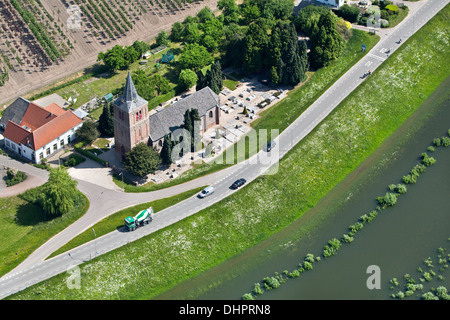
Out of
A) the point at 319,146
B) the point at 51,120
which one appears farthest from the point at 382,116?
the point at 51,120

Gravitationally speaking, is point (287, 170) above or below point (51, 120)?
below

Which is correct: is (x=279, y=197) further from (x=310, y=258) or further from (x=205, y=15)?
(x=205, y=15)

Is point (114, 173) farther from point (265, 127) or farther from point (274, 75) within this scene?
point (274, 75)

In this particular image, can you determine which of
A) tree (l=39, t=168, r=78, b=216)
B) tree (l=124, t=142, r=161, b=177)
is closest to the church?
tree (l=124, t=142, r=161, b=177)

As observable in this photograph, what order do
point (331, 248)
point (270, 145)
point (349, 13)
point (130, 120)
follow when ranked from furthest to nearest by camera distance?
point (349, 13)
point (270, 145)
point (130, 120)
point (331, 248)

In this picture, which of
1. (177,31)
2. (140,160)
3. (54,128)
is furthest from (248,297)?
(177,31)

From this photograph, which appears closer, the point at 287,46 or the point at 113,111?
the point at 113,111
